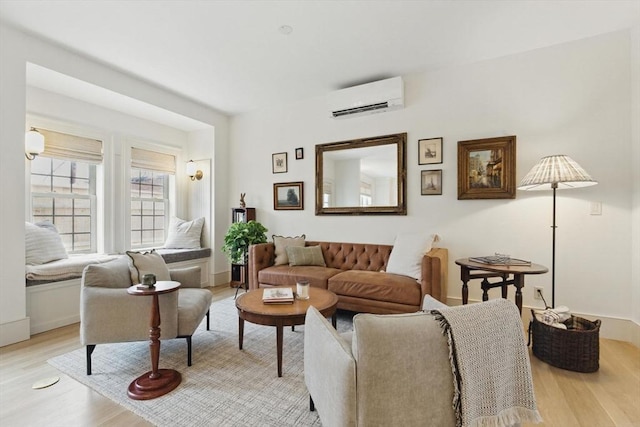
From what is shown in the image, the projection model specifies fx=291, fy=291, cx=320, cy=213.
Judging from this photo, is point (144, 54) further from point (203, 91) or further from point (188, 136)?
point (188, 136)

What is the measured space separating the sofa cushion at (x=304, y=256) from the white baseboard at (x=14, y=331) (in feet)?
8.44

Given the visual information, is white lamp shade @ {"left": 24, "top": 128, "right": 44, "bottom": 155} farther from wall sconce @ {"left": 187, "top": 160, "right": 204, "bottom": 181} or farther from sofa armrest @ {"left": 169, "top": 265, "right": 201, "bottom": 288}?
sofa armrest @ {"left": 169, "top": 265, "right": 201, "bottom": 288}

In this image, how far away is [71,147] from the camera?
358 cm

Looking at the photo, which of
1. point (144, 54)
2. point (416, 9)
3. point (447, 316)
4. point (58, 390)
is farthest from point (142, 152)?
point (447, 316)

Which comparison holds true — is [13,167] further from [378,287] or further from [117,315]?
[378,287]

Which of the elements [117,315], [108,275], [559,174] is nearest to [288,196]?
[108,275]

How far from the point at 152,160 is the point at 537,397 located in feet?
16.9

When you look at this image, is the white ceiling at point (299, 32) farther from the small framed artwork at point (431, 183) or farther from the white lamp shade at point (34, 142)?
the small framed artwork at point (431, 183)

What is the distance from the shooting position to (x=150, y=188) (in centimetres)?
461

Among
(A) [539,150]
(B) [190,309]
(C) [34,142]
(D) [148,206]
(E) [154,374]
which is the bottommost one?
(E) [154,374]

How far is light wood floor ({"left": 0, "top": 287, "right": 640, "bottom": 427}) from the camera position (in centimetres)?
162

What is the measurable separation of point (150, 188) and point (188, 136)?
1.10m

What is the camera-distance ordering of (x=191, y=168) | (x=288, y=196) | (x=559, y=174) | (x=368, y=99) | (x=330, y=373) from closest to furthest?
(x=330, y=373)
(x=559, y=174)
(x=368, y=99)
(x=288, y=196)
(x=191, y=168)

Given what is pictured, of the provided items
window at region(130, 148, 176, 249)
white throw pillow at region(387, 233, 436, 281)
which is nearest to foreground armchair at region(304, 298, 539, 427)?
white throw pillow at region(387, 233, 436, 281)
